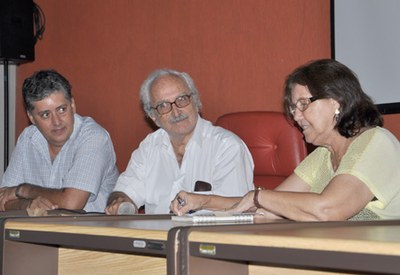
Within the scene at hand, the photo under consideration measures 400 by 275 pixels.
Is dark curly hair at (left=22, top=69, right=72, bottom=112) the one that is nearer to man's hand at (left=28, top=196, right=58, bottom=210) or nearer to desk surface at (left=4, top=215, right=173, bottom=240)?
man's hand at (left=28, top=196, right=58, bottom=210)

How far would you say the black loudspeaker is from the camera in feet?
14.8

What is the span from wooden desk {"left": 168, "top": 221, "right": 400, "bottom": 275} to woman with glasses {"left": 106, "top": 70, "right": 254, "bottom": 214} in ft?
4.66

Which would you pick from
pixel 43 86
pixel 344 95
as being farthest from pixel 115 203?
pixel 344 95

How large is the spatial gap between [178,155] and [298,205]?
142 centimetres

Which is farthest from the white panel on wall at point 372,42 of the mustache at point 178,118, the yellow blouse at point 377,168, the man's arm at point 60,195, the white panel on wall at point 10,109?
the white panel on wall at point 10,109

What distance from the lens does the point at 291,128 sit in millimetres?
3021

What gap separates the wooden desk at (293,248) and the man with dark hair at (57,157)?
193 cm

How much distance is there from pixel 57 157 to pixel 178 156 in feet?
2.39

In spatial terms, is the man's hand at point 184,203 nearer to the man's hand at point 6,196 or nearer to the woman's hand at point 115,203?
the woman's hand at point 115,203

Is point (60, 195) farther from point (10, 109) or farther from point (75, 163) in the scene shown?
point (10, 109)

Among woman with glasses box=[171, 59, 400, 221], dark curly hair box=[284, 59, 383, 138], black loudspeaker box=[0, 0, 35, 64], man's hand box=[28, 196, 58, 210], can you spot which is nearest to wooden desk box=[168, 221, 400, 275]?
woman with glasses box=[171, 59, 400, 221]

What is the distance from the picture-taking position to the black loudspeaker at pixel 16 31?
450 cm

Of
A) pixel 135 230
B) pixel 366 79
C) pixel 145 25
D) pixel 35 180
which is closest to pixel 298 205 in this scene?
pixel 135 230

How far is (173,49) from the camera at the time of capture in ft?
13.4
